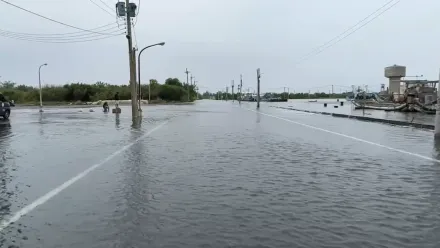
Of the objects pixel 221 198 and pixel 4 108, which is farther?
pixel 4 108

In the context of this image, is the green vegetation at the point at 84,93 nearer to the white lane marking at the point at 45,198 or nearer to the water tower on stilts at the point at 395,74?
the water tower on stilts at the point at 395,74

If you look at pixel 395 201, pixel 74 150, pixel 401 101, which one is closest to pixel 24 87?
pixel 401 101

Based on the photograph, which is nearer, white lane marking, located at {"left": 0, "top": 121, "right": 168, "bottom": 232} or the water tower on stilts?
white lane marking, located at {"left": 0, "top": 121, "right": 168, "bottom": 232}

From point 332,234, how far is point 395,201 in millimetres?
2087

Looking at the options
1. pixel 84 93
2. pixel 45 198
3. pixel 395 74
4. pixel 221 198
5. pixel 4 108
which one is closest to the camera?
pixel 221 198

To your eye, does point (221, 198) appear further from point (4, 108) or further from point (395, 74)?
point (395, 74)

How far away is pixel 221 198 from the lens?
6.77 m

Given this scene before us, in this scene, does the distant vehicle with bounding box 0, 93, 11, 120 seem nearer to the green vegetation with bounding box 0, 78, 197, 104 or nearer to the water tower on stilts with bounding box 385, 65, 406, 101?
the water tower on stilts with bounding box 385, 65, 406, 101

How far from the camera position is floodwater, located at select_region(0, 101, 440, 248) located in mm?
4965

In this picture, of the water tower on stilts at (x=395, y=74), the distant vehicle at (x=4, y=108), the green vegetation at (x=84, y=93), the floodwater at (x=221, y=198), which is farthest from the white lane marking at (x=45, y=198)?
the green vegetation at (x=84, y=93)

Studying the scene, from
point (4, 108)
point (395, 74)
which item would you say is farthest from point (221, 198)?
point (395, 74)

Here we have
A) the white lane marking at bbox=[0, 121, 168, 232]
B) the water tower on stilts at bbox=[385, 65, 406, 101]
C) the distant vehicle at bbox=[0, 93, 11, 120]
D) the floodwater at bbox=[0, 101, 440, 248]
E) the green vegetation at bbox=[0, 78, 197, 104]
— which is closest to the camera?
the floodwater at bbox=[0, 101, 440, 248]

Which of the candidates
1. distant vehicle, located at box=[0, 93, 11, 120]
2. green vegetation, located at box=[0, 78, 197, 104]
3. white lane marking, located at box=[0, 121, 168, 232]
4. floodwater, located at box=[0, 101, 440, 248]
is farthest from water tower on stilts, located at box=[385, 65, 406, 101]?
green vegetation, located at box=[0, 78, 197, 104]

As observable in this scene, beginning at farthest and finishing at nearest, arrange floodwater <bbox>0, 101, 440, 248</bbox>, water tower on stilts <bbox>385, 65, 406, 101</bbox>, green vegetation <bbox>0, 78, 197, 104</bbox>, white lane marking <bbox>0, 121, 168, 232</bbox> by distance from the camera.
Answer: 1. green vegetation <bbox>0, 78, 197, 104</bbox>
2. water tower on stilts <bbox>385, 65, 406, 101</bbox>
3. white lane marking <bbox>0, 121, 168, 232</bbox>
4. floodwater <bbox>0, 101, 440, 248</bbox>
